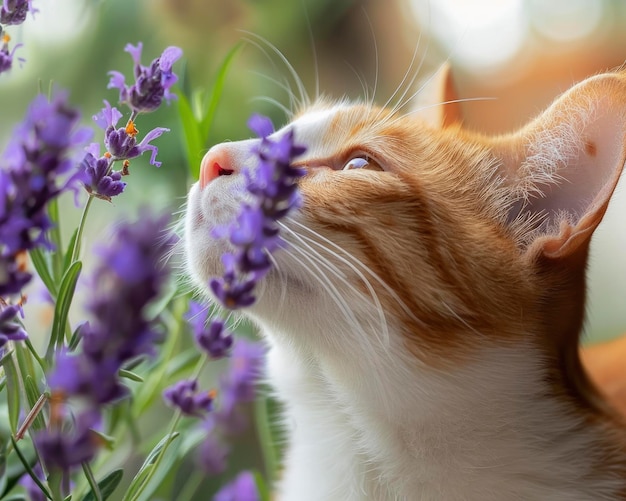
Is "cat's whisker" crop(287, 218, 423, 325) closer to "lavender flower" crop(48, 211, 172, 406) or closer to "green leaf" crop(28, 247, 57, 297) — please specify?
"green leaf" crop(28, 247, 57, 297)

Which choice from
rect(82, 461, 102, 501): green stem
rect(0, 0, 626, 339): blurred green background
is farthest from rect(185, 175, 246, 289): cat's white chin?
rect(0, 0, 626, 339): blurred green background

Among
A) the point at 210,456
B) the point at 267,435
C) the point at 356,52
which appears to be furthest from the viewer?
the point at 356,52

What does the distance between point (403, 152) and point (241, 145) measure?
0.56 feet

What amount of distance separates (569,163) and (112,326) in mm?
494

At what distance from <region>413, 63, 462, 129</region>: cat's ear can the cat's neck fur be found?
1.11 ft

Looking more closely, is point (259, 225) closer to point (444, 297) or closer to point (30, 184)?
point (30, 184)

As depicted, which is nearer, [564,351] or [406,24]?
[564,351]

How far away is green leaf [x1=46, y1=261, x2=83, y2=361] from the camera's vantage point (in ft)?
1.39

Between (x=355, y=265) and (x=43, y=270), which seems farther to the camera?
(x=355, y=265)

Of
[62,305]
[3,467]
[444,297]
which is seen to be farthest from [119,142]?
[444,297]

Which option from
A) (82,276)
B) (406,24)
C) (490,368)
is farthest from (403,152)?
(406,24)

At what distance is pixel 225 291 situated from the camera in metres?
0.34

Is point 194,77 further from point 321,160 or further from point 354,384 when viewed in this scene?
point 354,384

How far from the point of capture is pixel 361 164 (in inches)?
26.1
